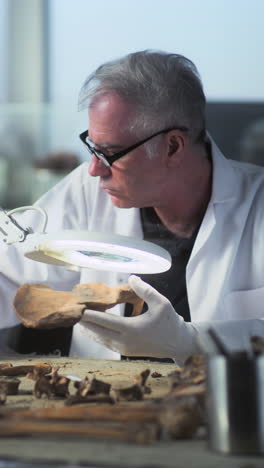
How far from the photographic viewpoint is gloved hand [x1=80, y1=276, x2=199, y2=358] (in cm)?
158

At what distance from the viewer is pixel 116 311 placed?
212 centimetres

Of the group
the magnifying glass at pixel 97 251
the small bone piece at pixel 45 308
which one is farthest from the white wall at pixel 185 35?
the magnifying glass at pixel 97 251

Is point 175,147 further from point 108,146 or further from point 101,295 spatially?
point 101,295

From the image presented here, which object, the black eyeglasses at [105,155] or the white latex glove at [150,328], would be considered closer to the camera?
the white latex glove at [150,328]

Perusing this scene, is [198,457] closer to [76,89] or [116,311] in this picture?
[116,311]

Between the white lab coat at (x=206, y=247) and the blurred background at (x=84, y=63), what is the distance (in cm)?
105

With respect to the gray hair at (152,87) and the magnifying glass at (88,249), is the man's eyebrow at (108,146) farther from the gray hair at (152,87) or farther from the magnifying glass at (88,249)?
the magnifying glass at (88,249)

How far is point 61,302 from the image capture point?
152cm

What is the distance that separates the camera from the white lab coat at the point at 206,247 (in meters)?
2.03

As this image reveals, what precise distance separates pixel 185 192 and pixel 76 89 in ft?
5.53

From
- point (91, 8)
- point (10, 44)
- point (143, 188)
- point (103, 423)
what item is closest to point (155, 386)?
point (103, 423)

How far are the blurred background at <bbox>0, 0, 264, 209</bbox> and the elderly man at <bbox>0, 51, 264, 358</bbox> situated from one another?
1.05 m

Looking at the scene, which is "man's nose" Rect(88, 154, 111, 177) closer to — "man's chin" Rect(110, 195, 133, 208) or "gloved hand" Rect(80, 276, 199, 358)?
"man's chin" Rect(110, 195, 133, 208)

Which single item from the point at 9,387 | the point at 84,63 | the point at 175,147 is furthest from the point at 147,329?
the point at 84,63
